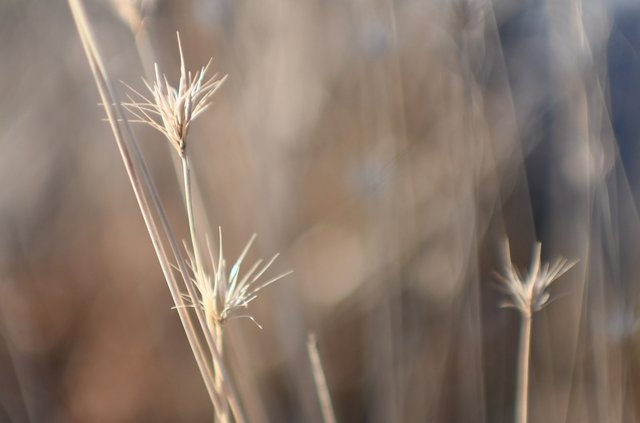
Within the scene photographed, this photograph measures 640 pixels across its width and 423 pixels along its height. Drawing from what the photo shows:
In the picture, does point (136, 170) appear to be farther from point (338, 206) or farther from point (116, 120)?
point (338, 206)

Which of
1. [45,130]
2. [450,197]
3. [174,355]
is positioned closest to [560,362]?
[450,197]

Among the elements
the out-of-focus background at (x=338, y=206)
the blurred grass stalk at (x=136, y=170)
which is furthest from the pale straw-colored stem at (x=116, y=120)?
the out-of-focus background at (x=338, y=206)

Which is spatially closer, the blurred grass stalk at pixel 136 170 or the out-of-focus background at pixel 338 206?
the blurred grass stalk at pixel 136 170

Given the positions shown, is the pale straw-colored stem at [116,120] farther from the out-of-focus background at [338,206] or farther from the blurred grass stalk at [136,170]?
the out-of-focus background at [338,206]

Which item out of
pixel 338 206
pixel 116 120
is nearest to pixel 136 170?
pixel 116 120

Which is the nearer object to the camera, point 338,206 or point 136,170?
point 136,170

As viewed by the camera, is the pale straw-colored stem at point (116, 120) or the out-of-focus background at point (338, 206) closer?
the pale straw-colored stem at point (116, 120)

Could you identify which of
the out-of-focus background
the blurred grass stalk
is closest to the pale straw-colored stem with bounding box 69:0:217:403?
the blurred grass stalk

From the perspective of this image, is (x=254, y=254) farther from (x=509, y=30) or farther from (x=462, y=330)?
(x=509, y=30)
